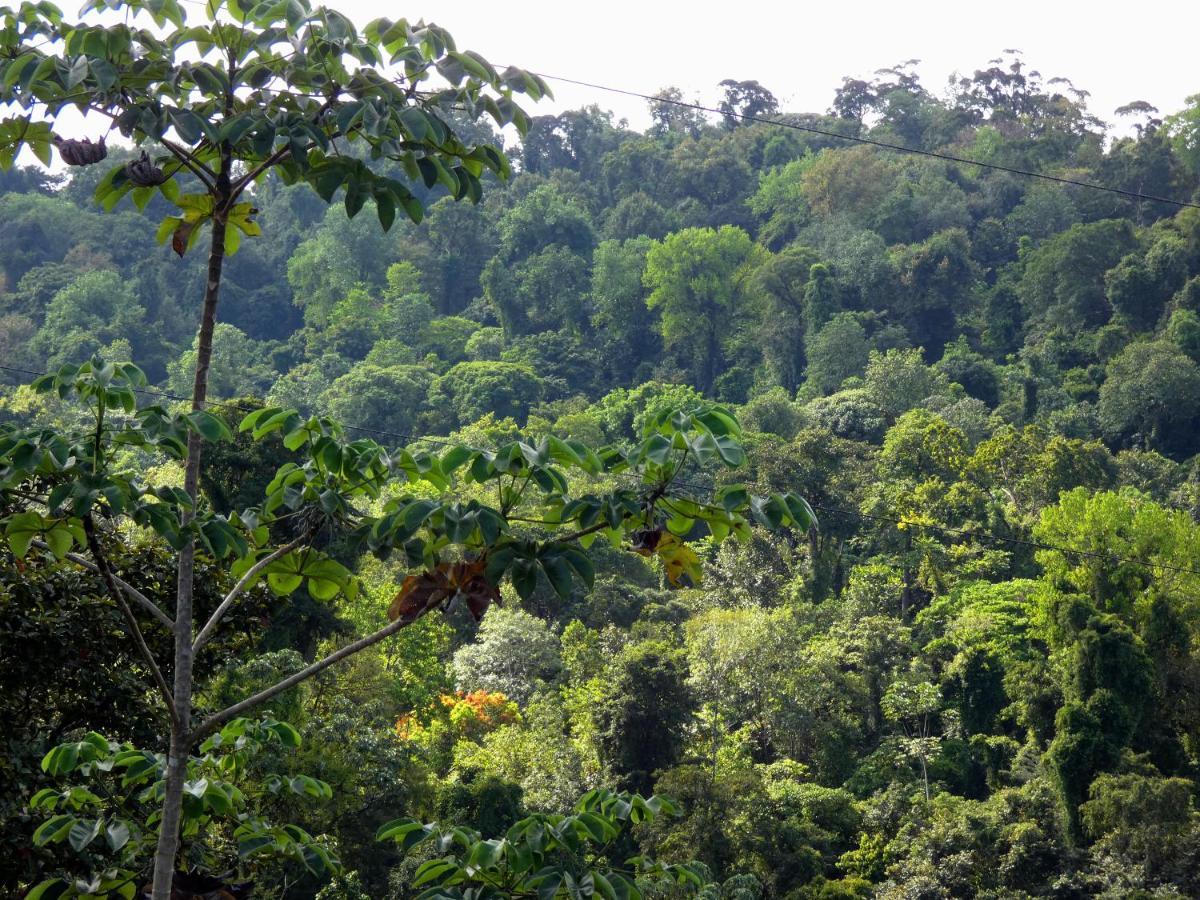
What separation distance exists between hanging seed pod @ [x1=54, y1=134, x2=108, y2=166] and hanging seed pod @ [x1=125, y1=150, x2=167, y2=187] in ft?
0.18

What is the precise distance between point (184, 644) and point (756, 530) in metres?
27.1

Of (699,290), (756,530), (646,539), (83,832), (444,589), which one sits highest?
(699,290)

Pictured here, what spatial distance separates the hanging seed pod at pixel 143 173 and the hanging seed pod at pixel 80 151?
56 mm

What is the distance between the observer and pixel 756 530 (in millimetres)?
29453

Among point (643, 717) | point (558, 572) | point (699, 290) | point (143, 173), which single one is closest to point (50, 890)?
point (558, 572)

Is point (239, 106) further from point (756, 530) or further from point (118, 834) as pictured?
point (756, 530)

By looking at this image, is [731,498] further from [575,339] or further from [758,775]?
[575,339]

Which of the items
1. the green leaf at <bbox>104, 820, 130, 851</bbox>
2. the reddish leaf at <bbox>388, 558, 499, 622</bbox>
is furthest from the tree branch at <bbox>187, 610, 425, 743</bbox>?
the green leaf at <bbox>104, 820, 130, 851</bbox>

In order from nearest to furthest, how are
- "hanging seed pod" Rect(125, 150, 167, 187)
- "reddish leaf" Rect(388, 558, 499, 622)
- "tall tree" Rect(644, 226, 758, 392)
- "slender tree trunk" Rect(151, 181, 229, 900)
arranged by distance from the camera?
1. "reddish leaf" Rect(388, 558, 499, 622)
2. "slender tree trunk" Rect(151, 181, 229, 900)
3. "hanging seed pod" Rect(125, 150, 167, 187)
4. "tall tree" Rect(644, 226, 758, 392)

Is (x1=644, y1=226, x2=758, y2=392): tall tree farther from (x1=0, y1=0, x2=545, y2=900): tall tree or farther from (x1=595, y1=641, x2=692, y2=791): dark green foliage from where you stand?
(x1=0, y1=0, x2=545, y2=900): tall tree

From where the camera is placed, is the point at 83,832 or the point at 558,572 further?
the point at 83,832

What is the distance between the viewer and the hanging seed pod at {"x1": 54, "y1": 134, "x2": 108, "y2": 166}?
8.88ft

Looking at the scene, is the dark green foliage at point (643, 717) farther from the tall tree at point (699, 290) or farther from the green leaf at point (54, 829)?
the tall tree at point (699, 290)

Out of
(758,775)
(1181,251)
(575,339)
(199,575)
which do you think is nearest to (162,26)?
(199,575)
